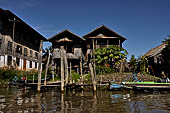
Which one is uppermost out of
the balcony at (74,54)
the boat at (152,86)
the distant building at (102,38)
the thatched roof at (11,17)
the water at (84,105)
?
the thatched roof at (11,17)

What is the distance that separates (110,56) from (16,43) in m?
14.6

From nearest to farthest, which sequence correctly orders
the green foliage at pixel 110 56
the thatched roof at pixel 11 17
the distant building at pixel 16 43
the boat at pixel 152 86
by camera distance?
the boat at pixel 152 86
the thatched roof at pixel 11 17
the distant building at pixel 16 43
the green foliage at pixel 110 56

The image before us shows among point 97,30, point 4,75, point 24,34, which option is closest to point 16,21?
point 24,34

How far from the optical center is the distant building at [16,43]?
22.9m

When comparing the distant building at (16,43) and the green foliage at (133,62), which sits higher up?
the distant building at (16,43)

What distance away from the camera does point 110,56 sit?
2494cm

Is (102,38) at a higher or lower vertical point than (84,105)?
higher

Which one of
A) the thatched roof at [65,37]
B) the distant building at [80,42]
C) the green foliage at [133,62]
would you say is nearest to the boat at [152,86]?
the green foliage at [133,62]

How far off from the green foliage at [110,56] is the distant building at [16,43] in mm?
12236

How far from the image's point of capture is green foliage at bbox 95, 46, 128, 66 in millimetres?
24906

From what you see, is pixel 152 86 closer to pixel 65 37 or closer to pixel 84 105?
pixel 84 105

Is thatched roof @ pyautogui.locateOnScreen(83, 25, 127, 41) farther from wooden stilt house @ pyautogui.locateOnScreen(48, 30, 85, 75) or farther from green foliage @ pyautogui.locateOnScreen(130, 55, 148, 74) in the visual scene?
green foliage @ pyautogui.locateOnScreen(130, 55, 148, 74)

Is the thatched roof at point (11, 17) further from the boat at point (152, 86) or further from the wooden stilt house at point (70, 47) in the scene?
the boat at point (152, 86)

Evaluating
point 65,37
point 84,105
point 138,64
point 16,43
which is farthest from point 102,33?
point 84,105
